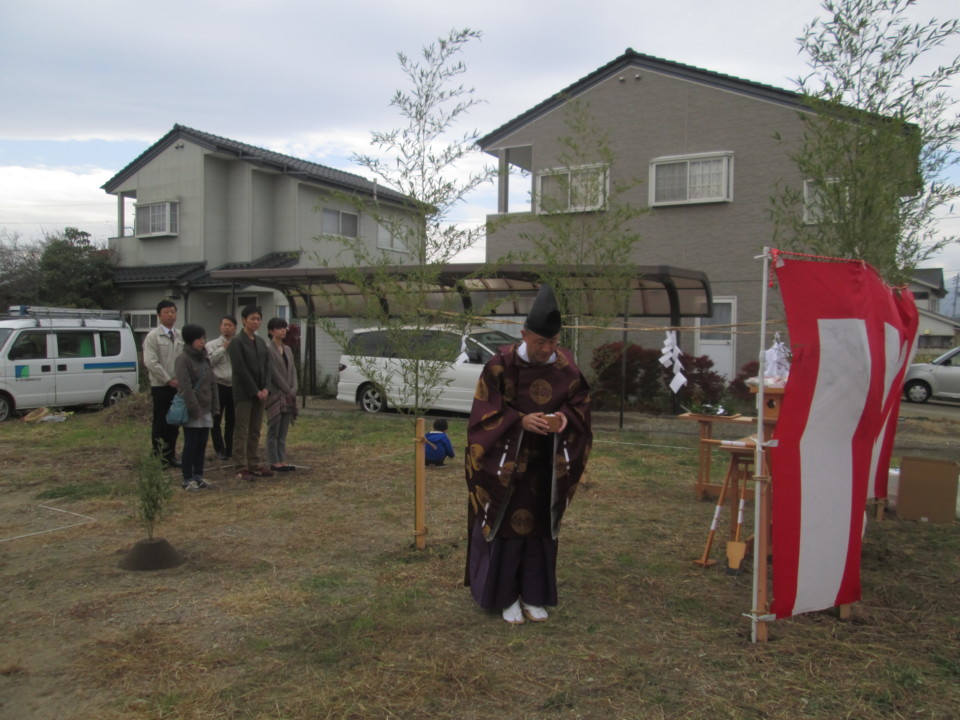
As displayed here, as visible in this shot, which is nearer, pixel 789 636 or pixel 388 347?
pixel 789 636

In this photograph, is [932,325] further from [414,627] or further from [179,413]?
[414,627]

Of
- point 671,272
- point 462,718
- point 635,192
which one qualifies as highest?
point 635,192

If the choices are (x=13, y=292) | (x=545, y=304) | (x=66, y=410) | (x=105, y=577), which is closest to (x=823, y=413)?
(x=545, y=304)

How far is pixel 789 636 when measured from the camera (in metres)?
3.60

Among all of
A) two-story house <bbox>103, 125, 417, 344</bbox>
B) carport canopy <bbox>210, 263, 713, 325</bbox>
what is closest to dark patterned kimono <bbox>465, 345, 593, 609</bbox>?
carport canopy <bbox>210, 263, 713, 325</bbox>

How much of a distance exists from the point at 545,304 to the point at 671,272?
7978 mm

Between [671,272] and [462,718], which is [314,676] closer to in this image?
[462,718]

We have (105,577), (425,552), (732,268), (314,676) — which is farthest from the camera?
(732,268)

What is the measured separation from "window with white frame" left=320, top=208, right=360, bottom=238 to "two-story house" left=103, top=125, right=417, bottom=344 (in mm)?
51

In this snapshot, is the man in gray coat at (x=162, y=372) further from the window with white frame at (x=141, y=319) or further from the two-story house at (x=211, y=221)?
the window with white frame at (x=141, y=319)

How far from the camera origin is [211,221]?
1958cm

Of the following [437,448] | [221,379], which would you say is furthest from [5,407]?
[437,448]

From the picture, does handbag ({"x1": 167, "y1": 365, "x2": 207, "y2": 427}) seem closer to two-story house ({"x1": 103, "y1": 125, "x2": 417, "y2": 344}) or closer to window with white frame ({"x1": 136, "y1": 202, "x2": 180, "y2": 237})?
two-story house ({"x1": 103, "y1": 125, "x2": 417, "y2": 344})

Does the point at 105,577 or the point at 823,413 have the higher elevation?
the point at 823,413
